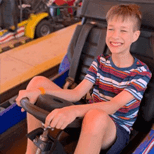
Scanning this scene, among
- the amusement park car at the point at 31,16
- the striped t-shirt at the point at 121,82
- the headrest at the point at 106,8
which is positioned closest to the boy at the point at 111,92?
the striped t-shirt at the point at 121,82

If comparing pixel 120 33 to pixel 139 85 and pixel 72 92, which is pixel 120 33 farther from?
pixel 72 92

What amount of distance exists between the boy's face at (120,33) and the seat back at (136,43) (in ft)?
0.47

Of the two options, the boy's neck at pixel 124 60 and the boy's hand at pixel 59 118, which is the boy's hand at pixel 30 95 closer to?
the boy's hand at pixel 59 118

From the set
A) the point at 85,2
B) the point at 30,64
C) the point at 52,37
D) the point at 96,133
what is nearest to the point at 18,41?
the point at 52,37

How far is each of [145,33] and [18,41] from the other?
2.06 m

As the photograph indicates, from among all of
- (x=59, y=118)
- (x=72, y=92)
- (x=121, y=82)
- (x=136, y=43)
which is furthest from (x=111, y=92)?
(x=59, y=118)

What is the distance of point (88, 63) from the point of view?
1.40 m

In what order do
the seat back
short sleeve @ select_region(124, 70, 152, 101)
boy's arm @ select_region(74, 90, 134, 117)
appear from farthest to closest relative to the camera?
1. the seat back
2. short sleeve @ select_region(124, 70, 152, 101)
3. boy's arm @ select_region(74, 90, 134, 117)

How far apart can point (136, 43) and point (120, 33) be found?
8.1 inches

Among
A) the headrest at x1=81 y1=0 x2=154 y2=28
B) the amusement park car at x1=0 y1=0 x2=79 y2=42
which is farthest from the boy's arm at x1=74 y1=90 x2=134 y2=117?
the amusement park car at x1=0 y1=0 x2=79 y2=42

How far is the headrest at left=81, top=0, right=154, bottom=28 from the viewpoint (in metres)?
1.10

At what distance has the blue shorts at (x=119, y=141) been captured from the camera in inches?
36.0

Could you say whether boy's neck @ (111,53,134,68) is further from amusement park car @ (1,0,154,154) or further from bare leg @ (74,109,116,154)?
bare leg @ (74,109,116,154)

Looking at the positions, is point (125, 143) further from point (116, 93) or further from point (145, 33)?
point (145, 33)
